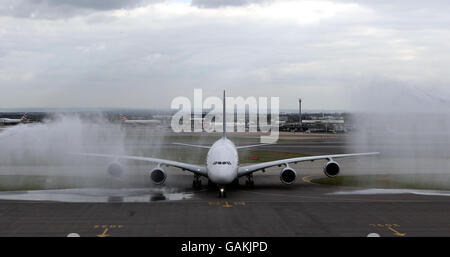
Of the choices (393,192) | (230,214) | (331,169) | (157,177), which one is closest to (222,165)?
(157,177)

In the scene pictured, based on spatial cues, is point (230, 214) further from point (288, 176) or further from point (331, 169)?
point (331, 169)

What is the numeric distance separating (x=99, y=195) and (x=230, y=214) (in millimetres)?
13782

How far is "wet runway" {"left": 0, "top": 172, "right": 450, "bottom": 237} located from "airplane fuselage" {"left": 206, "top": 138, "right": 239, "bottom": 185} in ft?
5.51

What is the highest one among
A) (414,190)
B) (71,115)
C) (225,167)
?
(71,115)

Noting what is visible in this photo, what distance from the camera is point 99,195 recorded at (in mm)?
41031

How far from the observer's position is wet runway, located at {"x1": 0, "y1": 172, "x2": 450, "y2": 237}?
2803cm

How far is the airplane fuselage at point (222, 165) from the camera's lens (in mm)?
39684

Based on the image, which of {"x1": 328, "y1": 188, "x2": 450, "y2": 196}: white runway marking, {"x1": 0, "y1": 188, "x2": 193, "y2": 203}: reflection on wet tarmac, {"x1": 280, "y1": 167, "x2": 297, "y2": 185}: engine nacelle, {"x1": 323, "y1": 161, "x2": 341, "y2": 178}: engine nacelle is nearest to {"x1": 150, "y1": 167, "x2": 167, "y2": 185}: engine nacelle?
{"x1": 0, "y1": 188, "x2": 193, "y2": 203}: reflection on wet tarmac

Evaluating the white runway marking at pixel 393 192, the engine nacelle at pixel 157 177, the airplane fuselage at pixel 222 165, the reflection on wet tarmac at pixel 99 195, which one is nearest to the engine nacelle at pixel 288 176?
the white runway marking at pixel 393 192

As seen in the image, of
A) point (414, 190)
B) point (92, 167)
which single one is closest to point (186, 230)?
point (414, 190)

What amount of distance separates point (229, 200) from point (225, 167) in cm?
286

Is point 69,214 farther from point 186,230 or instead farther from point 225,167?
point 225,167

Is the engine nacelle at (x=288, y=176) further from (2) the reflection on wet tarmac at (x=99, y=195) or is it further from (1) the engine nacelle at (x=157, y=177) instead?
(1) the engine nacelle at (x=157, y=177)

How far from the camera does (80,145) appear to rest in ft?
195
